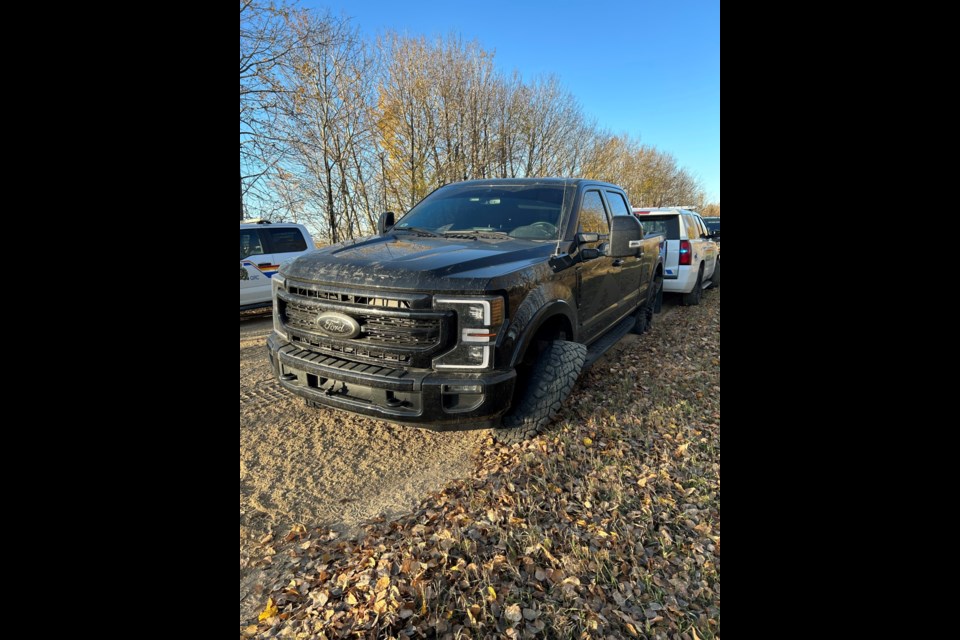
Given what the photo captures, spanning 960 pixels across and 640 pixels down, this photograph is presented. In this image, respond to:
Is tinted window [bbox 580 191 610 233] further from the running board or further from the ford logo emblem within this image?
the ford logo emblem

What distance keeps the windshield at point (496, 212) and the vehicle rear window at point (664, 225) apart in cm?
502

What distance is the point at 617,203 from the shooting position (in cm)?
507

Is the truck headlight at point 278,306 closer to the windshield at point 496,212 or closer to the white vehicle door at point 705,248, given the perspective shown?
the windshield at point 496,212

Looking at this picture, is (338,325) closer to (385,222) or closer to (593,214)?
(385,222)

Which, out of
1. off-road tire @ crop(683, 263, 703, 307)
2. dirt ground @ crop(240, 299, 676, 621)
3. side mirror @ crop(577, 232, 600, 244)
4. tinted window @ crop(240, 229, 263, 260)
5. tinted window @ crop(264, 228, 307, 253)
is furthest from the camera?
off-road tire @ crop(683, 263, 703, 307)

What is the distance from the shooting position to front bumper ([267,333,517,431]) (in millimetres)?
2504

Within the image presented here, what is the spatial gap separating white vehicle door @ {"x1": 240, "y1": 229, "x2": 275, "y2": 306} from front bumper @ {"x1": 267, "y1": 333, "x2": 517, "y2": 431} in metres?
5.61

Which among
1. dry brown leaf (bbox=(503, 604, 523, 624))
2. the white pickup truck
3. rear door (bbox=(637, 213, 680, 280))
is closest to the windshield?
dry brown leaf (bbox=(503, 604, 523, 624))

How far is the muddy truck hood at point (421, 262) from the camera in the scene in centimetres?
256

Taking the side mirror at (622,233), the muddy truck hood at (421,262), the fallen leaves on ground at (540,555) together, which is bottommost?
the fallen leaves on ground at (540,555)

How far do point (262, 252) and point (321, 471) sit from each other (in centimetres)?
606

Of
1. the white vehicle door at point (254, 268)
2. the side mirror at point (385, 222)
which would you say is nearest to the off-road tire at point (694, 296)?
the side mirror at point (385, 222)
